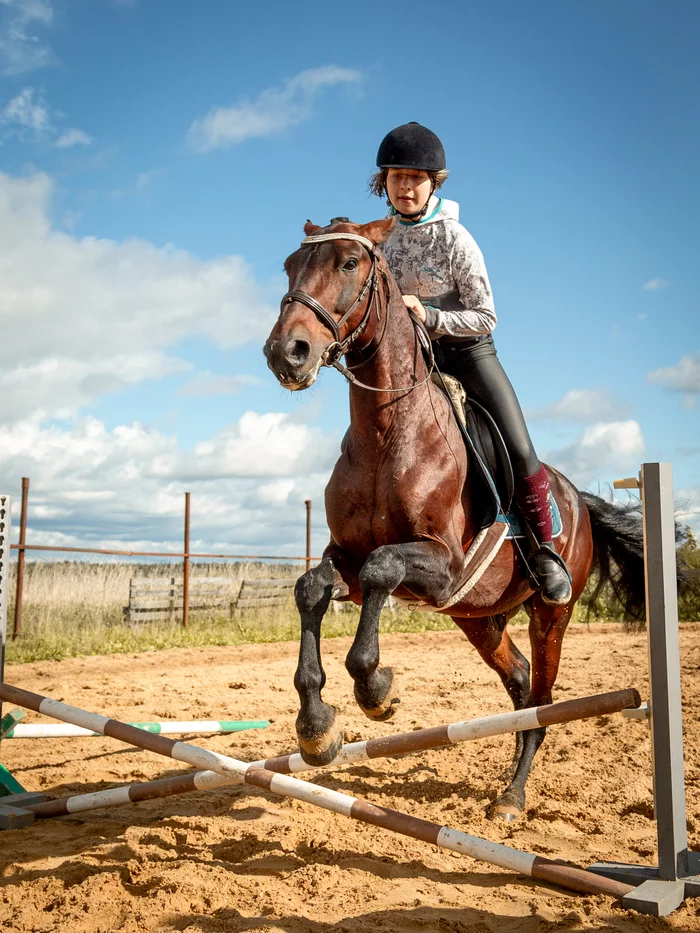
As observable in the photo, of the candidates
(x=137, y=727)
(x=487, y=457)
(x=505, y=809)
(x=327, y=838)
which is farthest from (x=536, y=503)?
(x=137, y=727)

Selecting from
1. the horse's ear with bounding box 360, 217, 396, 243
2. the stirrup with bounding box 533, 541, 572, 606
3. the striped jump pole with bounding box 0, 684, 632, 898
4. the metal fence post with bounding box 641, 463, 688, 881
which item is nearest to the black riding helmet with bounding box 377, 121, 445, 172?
the horse's ear with bounding box 360, 217, 396, 243

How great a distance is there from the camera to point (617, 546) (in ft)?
19.7

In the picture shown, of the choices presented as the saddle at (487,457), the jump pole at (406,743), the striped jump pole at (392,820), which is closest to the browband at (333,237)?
the saddle at (487,457)

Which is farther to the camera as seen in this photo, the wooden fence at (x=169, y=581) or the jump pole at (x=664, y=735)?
the wooden fence at (x=169, y=581)

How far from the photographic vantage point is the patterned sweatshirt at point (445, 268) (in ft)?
13.3

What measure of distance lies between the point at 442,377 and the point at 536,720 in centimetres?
176

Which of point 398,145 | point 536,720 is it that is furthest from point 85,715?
point 398,145

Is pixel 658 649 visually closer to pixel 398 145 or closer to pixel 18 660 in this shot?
pixel 398 145

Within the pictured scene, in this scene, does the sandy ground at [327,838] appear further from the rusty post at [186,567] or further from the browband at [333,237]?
the rusty post at [186,567]

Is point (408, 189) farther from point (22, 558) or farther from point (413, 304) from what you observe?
point (22, 558)

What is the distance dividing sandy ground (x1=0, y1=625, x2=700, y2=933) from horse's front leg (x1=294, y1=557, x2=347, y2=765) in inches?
25.0

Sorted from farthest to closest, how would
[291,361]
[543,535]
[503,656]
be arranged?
[503,656] < [543,535] < [291,361]

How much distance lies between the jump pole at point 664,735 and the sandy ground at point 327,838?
93 mm

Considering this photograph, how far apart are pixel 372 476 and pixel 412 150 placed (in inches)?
64.0
